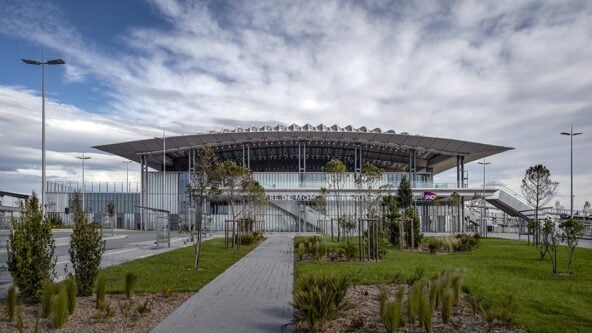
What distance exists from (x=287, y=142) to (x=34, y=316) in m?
56.8

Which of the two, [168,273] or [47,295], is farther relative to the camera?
[168,273]

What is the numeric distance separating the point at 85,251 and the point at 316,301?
5303mm

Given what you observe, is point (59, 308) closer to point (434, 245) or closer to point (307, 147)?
point (434, 245)

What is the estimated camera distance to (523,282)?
1306 centimetres

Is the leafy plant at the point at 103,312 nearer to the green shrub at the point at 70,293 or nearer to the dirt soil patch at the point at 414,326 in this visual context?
the green shrub at the point at 70,293

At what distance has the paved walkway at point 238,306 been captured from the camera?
8.28 m

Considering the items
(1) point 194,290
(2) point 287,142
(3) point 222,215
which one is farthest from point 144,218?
(1) point 194,290

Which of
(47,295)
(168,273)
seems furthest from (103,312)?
(168,273)

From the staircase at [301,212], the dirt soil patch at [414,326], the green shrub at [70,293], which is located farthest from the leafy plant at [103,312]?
the staircase at [301,212]

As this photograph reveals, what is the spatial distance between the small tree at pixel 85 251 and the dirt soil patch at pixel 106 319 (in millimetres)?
364

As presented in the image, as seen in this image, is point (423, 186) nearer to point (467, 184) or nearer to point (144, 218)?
point (467, 184)

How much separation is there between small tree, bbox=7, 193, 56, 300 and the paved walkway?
9.42ft

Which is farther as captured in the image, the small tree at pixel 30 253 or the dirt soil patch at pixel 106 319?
the small tree at pixel 30 253

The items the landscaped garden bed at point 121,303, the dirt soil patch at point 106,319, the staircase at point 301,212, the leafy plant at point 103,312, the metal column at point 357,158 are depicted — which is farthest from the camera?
the metal column at point 357,158
